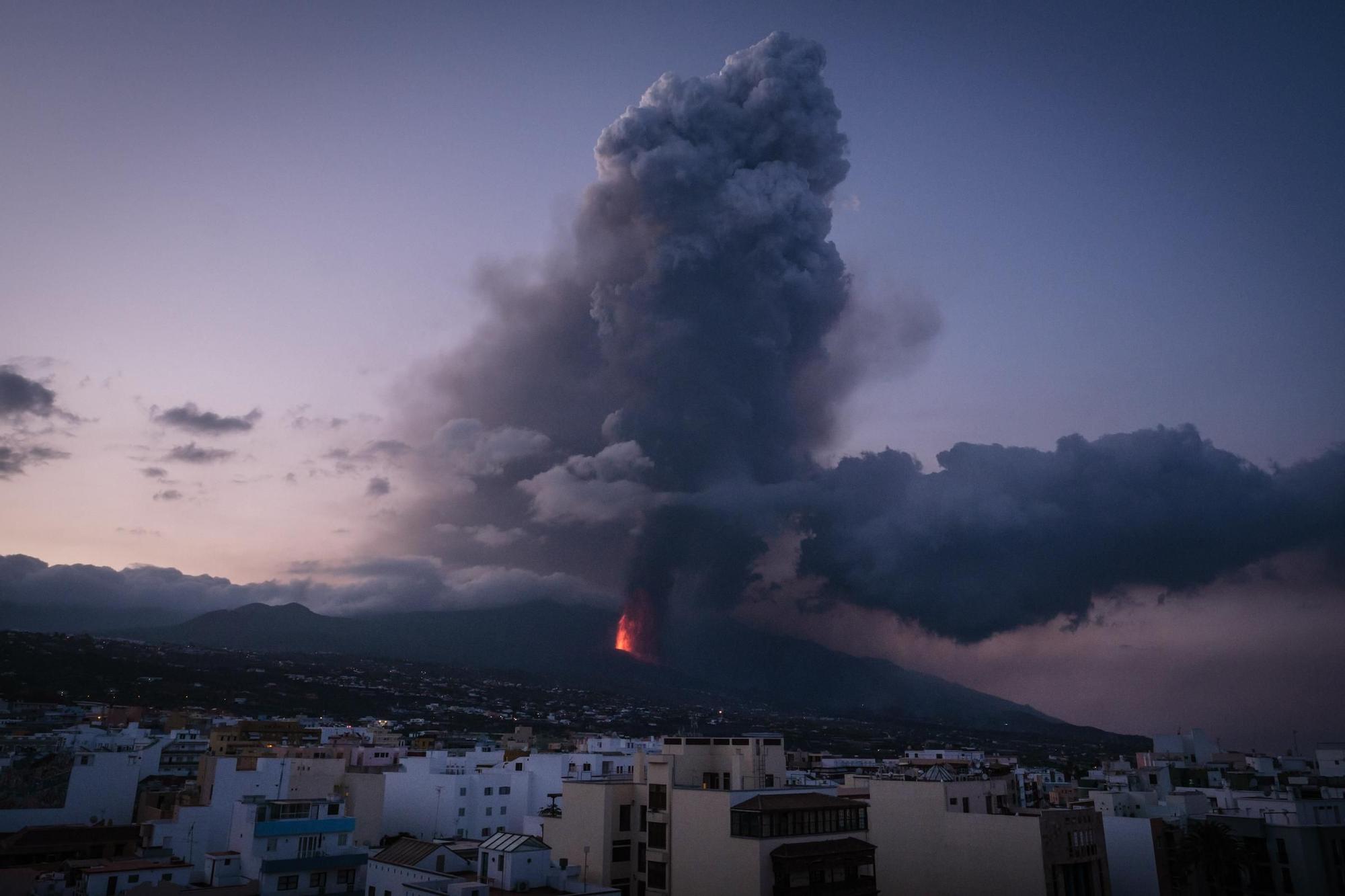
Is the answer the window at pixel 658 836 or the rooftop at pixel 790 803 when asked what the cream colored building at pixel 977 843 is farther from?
the window at pixel 658 836

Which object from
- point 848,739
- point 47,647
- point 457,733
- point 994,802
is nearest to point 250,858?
point 994,802

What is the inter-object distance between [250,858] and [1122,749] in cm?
20692

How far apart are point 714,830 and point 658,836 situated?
144 inches

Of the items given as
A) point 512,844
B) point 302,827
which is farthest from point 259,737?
point 512,844

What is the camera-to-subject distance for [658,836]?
39.5m

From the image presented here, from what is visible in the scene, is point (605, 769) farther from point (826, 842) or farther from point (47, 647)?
point (47, 647)

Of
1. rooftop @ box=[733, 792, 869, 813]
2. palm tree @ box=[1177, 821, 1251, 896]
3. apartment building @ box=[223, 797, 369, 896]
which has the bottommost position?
palm tree @ box=[1177, 821, 1251, 896]

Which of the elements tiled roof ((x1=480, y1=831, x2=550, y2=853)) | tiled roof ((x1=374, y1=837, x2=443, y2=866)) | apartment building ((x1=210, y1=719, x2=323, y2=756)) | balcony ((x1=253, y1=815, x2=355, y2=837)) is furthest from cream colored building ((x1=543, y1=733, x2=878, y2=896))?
apartment building ((x1=210, y1=719, x2=323, y2=756))

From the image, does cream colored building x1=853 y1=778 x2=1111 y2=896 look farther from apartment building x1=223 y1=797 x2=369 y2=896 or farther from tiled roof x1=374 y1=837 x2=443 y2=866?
apartment building x1=223 y1=797 x2=369 y2=896

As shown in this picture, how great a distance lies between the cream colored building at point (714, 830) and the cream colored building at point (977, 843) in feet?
11.0

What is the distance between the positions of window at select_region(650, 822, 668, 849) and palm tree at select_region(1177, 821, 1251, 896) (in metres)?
27.2

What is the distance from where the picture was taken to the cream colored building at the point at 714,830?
35.5 meters

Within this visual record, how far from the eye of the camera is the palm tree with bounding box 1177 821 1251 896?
1764 inches

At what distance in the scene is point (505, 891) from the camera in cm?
3170
